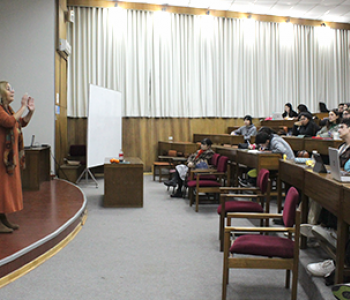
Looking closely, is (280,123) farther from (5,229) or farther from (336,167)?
(5,229)

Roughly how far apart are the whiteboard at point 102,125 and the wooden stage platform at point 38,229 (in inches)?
55.0

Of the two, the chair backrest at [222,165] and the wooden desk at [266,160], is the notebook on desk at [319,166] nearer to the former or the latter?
the wooden desk at [266,160]

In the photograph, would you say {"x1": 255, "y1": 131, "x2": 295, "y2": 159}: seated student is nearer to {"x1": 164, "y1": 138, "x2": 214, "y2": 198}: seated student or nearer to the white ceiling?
{"x1": 164, "y1": 138, "x2": 214, "y2": 198}: seated student

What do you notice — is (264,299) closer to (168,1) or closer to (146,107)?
(146,107)

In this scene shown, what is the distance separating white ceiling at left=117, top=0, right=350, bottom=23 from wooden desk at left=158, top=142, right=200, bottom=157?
3.85m

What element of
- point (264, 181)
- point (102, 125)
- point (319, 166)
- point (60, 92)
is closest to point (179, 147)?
point (102, 125)

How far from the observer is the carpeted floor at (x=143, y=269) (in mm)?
2492

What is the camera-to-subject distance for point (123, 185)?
521 centimetres

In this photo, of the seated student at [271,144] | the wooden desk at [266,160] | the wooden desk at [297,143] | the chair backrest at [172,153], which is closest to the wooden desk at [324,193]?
the wooden desk at [266,160]

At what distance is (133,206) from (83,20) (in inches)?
230

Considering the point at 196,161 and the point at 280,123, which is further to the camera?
the point at 280,123

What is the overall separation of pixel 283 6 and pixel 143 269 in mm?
8841

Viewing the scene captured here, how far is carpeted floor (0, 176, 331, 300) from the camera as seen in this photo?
2.49m

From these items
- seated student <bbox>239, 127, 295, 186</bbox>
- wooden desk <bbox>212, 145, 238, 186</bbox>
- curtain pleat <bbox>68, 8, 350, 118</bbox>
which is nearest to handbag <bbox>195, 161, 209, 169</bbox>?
wooden desk <bbox>212, 145, 238, 186</bbox>
